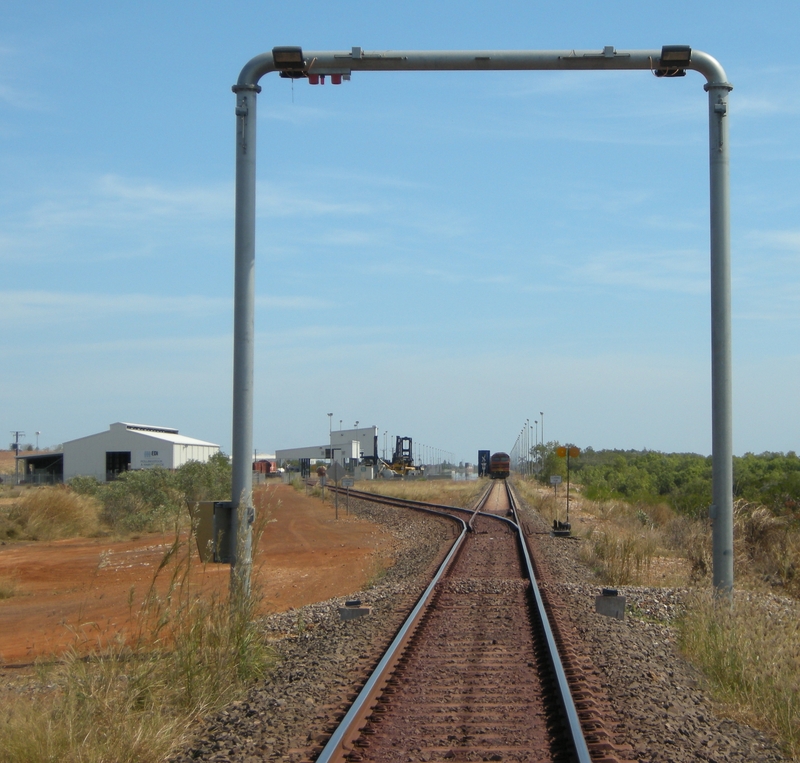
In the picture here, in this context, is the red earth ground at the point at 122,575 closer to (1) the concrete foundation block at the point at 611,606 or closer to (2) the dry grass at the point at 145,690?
(2) the dry grass at the point at 145,690

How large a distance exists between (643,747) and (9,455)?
20352 cm

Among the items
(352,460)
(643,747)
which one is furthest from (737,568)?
(352,460)

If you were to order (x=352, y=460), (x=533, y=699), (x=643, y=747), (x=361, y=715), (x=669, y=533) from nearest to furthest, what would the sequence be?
(x=643, y=747) < (x=361, y=715) < (x=533, y=699) < (x=669, y=533) < (x=352, y=460)

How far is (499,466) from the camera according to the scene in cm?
10812

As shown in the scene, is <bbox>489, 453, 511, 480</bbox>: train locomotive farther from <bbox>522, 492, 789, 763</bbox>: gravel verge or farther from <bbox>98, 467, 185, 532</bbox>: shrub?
<bbox>522, 492, 789, 763</bbox>: gravel verge

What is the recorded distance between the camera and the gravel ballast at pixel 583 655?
6.39 meters

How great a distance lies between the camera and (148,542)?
30.3 m

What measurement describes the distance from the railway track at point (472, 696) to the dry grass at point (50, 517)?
24.6m

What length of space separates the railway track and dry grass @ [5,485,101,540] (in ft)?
80.7

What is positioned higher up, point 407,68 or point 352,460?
point 407,68

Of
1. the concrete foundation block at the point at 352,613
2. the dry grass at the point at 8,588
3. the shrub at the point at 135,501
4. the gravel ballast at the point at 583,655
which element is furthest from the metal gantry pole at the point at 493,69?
the shrub at the point at 135,501

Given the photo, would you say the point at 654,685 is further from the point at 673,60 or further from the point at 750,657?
the point at 673,60

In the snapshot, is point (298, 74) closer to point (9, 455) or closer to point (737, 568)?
point (737, 568)

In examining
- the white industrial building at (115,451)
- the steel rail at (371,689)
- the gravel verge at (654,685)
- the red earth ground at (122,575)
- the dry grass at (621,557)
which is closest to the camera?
the steel rail at (371,689)
